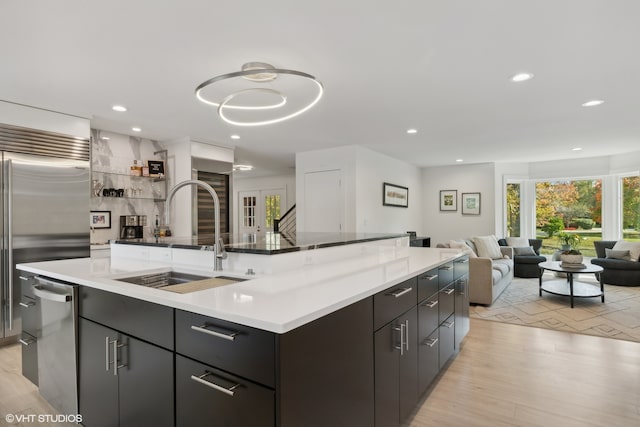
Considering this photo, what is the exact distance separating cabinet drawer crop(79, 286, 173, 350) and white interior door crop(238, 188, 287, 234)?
7.57m

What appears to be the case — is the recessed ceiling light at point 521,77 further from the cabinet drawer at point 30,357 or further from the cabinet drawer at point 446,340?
the cabinet drawer at point 30,357

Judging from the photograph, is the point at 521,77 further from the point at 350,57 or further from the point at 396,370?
the point at 396,370

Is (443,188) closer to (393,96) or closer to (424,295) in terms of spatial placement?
(393,96)

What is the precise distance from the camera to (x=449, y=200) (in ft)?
26.4

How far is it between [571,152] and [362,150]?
397 cm

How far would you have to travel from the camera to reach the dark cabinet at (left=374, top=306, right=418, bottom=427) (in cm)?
163

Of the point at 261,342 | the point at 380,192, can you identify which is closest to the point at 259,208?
the point at 380,192

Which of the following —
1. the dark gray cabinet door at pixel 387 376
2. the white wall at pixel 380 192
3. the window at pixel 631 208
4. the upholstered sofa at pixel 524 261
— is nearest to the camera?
the dark gray cabinet door at pixel 387 376

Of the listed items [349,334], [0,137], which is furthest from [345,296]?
[0,137]

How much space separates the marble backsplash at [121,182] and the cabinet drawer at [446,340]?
13.8 feet

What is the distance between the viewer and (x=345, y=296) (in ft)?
4.64

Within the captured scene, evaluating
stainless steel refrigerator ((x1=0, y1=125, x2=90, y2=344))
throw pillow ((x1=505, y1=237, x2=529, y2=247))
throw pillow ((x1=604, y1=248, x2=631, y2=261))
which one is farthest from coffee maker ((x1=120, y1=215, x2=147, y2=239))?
throw pillow ((x1=604, y1=248, x2=631, y2=261))

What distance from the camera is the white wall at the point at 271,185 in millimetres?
9289

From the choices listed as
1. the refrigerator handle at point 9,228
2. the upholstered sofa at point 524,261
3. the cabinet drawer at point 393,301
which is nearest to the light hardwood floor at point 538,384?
the cabinet drawer at point 393,301
